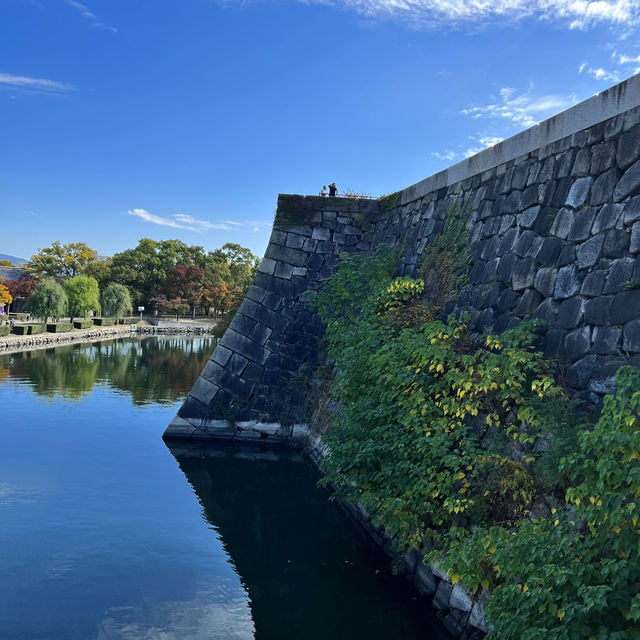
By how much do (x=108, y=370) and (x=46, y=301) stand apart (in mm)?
27209

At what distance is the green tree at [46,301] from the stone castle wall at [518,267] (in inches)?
Result: 1630

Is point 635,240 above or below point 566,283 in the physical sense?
above

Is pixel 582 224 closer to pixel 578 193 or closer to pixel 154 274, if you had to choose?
pixel 578 193

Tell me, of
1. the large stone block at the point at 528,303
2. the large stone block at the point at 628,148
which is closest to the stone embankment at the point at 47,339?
the large stone block at the point at 528,303

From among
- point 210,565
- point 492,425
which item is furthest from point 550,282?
point 210,565

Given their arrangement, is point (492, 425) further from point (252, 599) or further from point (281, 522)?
point (281, 522)

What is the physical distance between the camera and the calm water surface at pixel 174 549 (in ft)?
17.7

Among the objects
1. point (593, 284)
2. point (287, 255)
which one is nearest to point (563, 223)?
point (593, 284)

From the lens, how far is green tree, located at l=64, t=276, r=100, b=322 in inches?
2255

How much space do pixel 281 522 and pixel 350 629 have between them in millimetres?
2932

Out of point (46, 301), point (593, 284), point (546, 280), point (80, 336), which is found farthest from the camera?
point (46, 301)

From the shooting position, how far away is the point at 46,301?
48094 mm

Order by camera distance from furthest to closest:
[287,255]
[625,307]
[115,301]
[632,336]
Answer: [115,301] < [287,255] < [625,307] < [632,336]

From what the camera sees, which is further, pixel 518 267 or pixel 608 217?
pixel 518 267
